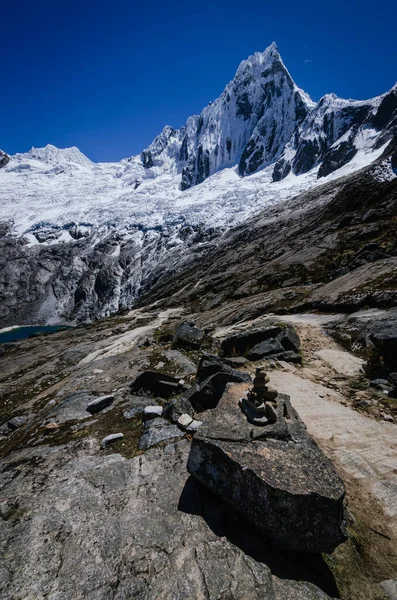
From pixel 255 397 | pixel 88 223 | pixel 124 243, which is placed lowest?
pixel 255 397

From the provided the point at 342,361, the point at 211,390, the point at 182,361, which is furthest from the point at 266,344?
the point at 211,390

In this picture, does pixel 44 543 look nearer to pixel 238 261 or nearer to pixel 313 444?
pixel 313 444

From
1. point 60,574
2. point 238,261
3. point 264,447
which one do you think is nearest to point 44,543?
point 60,574

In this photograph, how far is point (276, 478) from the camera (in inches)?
172

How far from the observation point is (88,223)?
19838 cm

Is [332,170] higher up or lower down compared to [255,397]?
higher up

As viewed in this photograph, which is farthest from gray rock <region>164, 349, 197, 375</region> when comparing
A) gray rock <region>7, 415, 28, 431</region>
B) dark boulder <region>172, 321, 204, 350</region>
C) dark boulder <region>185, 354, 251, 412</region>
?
gray rock <region>7, 415, 28, 431</region>

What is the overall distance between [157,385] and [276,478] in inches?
258

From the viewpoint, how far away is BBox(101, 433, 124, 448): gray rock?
693 centimetres

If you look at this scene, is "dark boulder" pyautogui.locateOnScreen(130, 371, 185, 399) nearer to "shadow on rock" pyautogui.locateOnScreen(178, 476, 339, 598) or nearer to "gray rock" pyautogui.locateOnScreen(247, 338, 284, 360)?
"gray rock" pyautogui.locateOnScreen(247, 338, 284, 360)

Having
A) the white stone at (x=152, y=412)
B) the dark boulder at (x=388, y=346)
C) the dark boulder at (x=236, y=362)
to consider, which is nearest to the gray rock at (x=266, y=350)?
the dark boulder at (x=236, y=362)

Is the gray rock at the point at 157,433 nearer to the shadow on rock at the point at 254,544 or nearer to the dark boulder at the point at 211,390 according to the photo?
the dark boulder at the point at 211,390

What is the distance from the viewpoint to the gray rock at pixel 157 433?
6677 mm

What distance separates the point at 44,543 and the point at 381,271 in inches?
957
